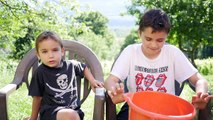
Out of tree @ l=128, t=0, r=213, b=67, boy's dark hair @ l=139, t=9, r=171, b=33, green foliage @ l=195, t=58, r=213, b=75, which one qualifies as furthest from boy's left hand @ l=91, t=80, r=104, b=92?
tree @ l=128, t=0, r=213, b=67

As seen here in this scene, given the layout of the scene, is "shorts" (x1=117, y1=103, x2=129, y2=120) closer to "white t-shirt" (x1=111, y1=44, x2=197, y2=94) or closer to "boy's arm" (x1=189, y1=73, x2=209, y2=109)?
"white t-shirt" (x1=111, y1=44, x2=197, y2=94)

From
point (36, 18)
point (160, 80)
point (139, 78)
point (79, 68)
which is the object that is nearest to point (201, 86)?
point (160, 80)

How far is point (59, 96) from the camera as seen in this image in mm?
2338

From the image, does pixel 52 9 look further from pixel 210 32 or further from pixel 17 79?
pixel 210 32

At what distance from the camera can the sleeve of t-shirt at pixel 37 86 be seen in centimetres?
232

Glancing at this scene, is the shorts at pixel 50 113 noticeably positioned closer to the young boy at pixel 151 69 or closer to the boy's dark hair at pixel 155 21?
the young boy at pixel 151 69

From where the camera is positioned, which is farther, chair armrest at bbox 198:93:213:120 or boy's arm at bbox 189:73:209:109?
chair armrest at bbox 198:93:213:120

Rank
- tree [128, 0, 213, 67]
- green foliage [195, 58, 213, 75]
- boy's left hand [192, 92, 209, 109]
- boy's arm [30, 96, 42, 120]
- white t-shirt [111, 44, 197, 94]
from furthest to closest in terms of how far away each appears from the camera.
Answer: tree [128, 0, 213, 67], green foliage [195, 58, 213, 75], boy's arm [30, 96, 42, 120], white t-shirt [111, 44, 197, 94], boy's left hand [192, 92, 209, 109]

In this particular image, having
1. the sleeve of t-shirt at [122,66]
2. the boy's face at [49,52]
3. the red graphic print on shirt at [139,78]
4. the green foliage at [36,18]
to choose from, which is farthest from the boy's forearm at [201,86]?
the green foliage at [36,18]

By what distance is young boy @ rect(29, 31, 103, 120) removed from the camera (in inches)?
91.2

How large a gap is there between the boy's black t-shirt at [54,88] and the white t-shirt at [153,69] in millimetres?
360

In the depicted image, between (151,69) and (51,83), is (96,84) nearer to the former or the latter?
(51,83)

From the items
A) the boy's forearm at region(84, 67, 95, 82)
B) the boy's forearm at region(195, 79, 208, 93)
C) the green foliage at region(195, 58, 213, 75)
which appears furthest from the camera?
the green foliage at region(195, 58, 213, 75)

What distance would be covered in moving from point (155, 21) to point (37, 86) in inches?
36.5
